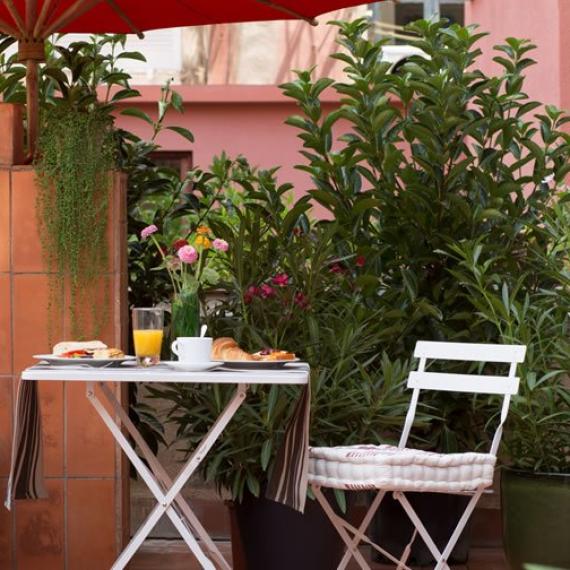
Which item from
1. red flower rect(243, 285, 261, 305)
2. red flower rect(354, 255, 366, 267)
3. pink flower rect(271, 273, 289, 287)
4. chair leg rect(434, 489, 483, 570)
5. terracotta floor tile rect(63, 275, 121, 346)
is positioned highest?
red flower rect(354, 255, 366, 267)

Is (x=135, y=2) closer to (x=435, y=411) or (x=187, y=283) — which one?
(x=187, y=283)

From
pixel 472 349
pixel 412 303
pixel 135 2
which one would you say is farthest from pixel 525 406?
pixel 135 2

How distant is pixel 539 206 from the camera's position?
5707 millimetres

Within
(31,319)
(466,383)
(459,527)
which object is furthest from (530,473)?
(31,319)

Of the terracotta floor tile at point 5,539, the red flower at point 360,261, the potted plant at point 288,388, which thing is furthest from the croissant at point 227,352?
the red flower at point 360,261

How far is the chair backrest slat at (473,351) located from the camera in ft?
14.8

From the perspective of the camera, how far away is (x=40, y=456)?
14.2ft

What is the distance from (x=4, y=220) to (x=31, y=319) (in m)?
0.36

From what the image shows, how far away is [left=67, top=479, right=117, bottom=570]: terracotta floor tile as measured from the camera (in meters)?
4.85

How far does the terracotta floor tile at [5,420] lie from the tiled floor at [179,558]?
70 centimetres

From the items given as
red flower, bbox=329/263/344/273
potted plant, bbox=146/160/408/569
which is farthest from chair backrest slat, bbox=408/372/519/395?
red flower, bbox=329/263/344/273

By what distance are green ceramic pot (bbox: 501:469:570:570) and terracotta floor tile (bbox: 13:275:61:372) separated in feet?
5.59

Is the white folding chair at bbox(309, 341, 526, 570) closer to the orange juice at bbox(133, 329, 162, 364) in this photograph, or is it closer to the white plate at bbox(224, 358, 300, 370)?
the white plate at bbox(224, 358, 300, 370)

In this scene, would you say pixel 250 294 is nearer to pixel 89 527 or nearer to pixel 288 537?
pixel 288 537
